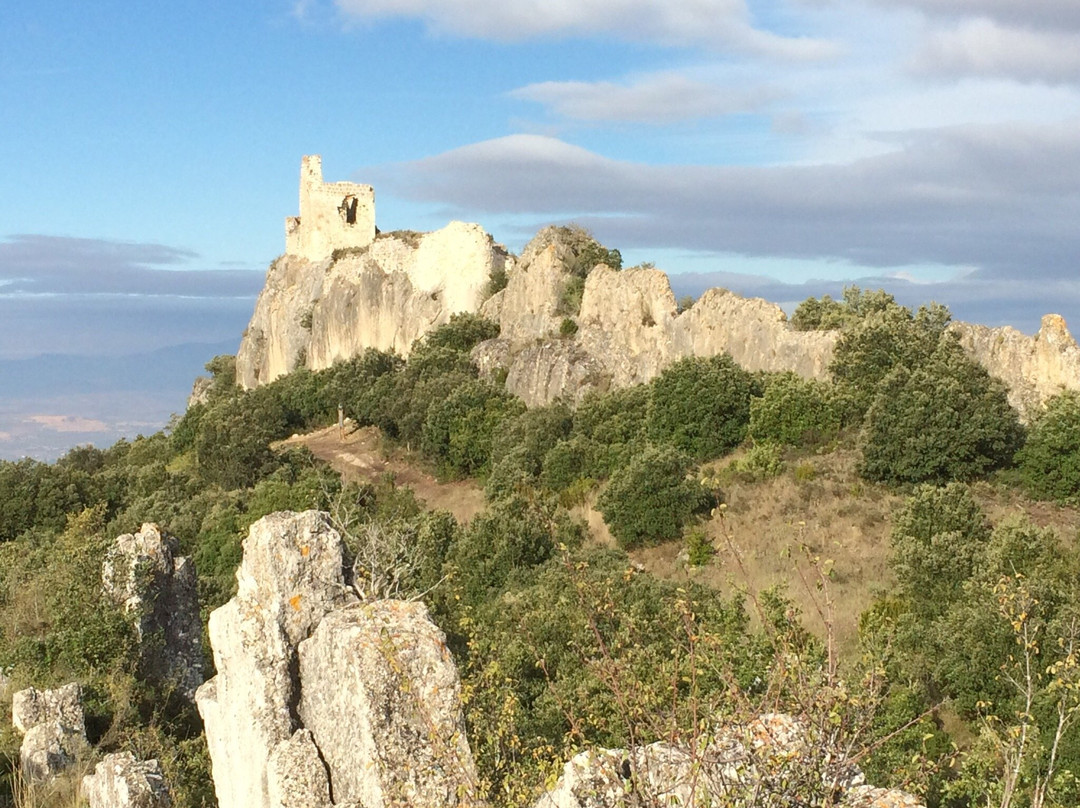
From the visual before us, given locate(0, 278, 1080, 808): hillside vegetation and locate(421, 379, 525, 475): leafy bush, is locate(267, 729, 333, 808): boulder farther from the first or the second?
locate(421, 379, 525, 475): leafy bush

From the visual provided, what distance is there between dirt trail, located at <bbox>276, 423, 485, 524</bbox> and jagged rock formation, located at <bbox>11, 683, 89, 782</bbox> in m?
23.0

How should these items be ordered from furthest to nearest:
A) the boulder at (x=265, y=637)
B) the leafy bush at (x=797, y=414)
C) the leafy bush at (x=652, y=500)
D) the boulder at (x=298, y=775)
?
the leafy bush at (x=797, y=414) → the leafy bush at (x=652, y=500) → the boulder at (x=265, y=637) → the boulder at (x=298, y=775)

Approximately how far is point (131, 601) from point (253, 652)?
9.27 m

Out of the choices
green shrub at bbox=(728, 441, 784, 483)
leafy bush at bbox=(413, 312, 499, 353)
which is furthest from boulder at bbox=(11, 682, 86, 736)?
leafy bush at bbox=(413, 312, 499, 353)

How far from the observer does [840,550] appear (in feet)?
93.4

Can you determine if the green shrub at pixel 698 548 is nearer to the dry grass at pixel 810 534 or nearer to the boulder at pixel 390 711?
the dry grass at pixel 810 534

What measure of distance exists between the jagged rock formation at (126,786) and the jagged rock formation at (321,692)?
1.14 metres

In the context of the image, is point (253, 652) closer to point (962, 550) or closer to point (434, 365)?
point (962, 550)

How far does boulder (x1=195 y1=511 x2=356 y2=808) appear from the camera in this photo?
9.63m

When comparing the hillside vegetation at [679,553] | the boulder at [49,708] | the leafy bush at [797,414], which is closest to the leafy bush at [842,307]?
the hillside vegetation at [679,553]

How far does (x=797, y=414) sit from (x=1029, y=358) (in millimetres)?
6585

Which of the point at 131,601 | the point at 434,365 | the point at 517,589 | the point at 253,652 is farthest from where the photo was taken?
the point at 434,365

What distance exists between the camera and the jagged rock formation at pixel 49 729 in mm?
13688

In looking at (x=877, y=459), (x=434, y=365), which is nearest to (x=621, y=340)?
(x=434, y=365)
